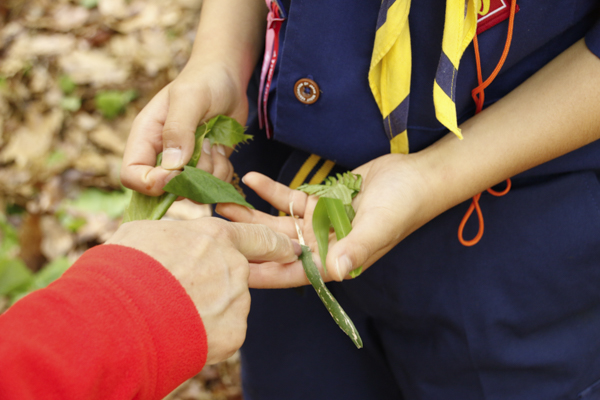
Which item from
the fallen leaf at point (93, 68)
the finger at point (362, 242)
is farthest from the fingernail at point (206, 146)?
Result: the fallen leaf at point (93, 68)

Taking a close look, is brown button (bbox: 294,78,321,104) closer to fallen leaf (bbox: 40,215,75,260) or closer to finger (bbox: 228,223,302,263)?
finger (bbox: 228,223,302,263)

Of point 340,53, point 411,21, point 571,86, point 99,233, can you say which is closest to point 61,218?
point 99,233

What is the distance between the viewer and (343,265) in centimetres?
70

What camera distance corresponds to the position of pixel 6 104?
2.26 meters

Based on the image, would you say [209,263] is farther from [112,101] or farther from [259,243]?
[112,101]

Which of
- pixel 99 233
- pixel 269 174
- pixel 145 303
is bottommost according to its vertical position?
pixel 99 233

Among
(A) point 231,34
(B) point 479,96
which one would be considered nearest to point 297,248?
(B) point 479,96

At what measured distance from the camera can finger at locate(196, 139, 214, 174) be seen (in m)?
0.98

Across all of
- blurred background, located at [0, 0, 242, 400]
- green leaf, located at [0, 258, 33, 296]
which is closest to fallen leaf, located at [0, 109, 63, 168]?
blurred background, located at [0, 0, 242, 400]

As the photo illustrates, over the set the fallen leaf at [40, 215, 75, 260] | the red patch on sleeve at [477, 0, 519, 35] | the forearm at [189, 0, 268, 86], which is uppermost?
the red patch on sleeve at [477, 0, 519, 35]

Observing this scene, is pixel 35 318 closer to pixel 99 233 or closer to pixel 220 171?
pixel 220 171

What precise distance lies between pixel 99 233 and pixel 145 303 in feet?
4.92

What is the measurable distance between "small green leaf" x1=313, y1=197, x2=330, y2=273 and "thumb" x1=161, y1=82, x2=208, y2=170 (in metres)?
0.31

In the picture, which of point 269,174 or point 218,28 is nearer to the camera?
point 218,28
